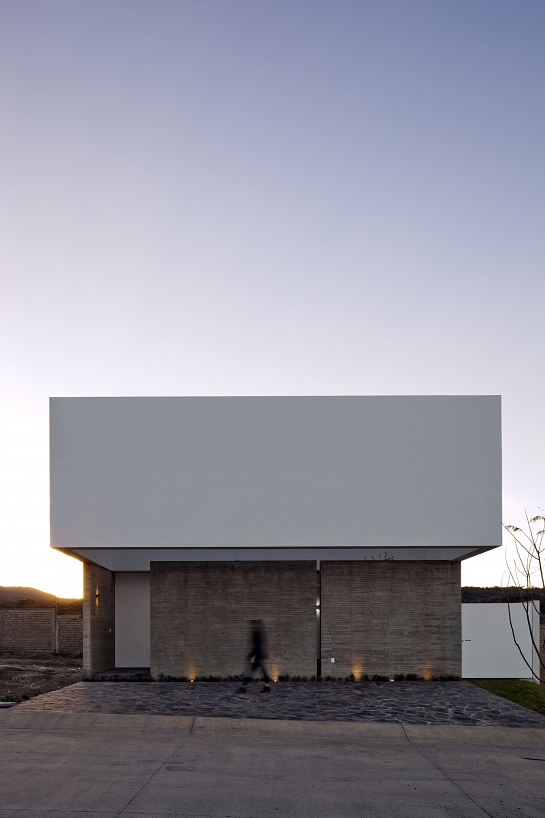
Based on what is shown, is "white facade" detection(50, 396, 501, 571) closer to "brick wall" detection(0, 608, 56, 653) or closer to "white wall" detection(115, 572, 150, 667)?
"white wall" detection(115, 572, 150, 667)

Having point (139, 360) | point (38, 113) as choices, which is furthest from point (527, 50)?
point (139, 360)

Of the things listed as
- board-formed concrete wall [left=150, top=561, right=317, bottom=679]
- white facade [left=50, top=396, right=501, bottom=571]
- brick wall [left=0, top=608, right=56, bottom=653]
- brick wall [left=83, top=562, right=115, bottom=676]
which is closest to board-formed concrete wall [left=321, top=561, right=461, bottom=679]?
board-formed concrete wall [left=150, top=561, right=317, bottom=679]

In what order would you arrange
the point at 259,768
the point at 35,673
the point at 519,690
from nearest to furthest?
the point at 259,768 → the point at 519,690 → the point at 35,673

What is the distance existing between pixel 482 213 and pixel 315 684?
38.5 ft

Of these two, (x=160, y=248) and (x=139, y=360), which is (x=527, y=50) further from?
(x=139, y=360)

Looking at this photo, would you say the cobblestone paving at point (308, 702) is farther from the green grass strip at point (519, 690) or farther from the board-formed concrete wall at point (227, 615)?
the board-formed concrete wall at point (227, 615)

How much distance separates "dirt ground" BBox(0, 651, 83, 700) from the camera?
16.3 m

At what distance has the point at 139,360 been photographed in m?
18.8

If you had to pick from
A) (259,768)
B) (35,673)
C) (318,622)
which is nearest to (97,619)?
(35,673)

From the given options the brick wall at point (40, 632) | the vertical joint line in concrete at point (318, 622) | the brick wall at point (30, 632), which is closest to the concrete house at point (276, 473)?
the vertical joint line in concrete at point (318, 622)

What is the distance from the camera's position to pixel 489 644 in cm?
1906

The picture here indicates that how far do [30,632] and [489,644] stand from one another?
16.2m

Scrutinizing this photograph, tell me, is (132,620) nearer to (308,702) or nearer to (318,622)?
(318,622)

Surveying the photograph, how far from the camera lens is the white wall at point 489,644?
18969mm
